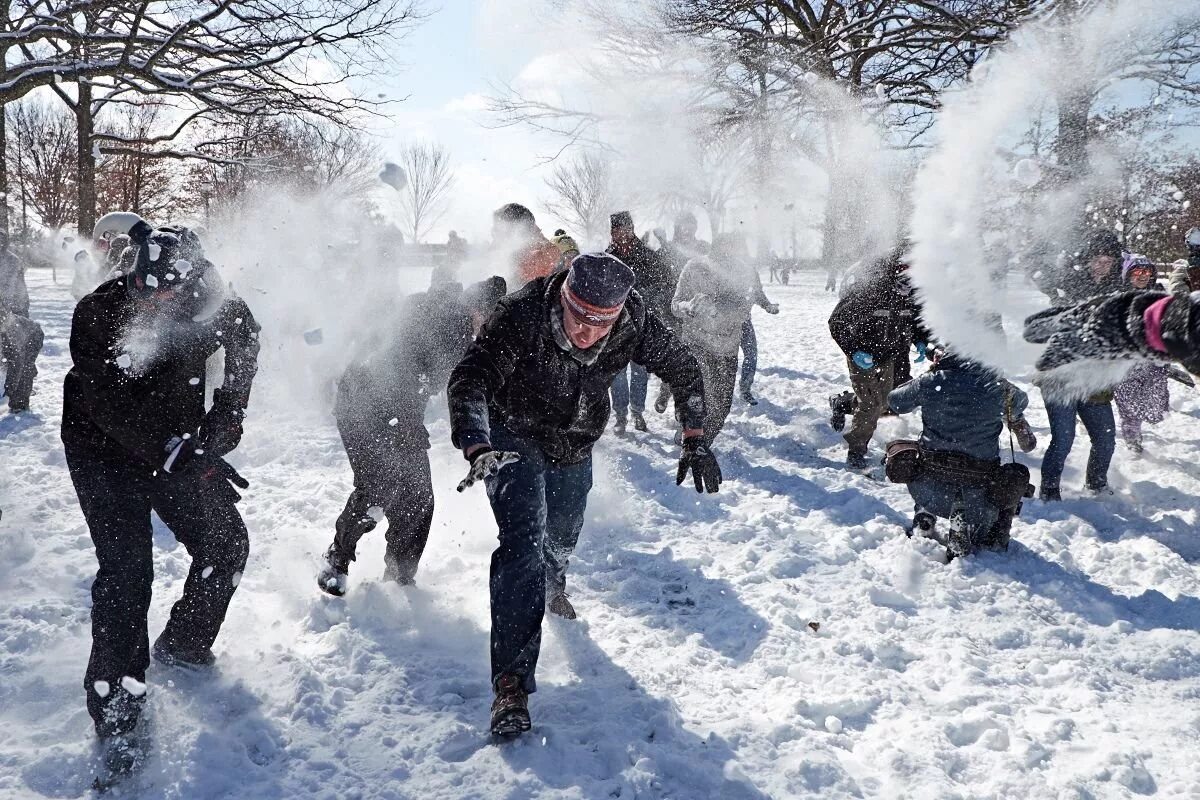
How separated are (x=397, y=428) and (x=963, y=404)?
306 cm

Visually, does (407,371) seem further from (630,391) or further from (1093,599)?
(630,391)

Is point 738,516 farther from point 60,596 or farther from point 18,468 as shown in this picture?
point 18,468

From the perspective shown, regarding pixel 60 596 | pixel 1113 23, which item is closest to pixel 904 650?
pixel 60 596


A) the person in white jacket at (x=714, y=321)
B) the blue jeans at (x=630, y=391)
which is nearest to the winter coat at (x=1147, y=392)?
the person in white jacket at (x=714, y=321)

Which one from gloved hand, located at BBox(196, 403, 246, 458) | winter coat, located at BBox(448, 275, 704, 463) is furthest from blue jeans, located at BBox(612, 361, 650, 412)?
gloved hand, located at BBox(196, 403, 246, 458)

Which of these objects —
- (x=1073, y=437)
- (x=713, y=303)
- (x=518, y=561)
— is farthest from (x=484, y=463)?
(x=1073, y=437)

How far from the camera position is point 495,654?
2.82 metres

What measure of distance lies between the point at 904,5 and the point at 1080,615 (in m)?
6.10

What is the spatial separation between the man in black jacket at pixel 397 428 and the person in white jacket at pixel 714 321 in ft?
8.75

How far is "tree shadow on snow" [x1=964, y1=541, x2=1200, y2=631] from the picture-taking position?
3629 millimetres

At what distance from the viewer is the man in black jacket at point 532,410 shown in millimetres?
2807

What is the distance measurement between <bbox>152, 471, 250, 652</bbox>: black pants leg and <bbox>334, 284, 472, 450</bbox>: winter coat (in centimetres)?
88

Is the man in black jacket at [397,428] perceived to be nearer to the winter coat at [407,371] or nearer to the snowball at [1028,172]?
the winter coat at [407,371]

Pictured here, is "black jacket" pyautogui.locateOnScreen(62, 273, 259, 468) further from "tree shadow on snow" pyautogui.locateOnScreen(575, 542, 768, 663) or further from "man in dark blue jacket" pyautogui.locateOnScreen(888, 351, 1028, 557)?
"man in dark blue jacket" pyautogui.locateOnScreen(888, 351, 1028, 557)
